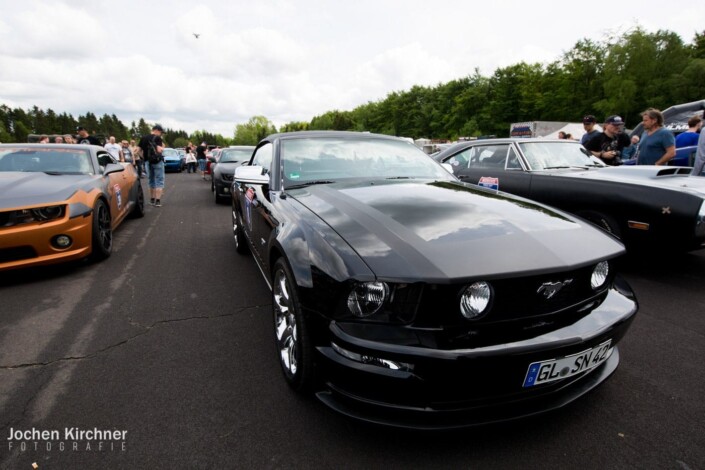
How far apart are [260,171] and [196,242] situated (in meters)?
3.01

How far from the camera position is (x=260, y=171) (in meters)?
2.92

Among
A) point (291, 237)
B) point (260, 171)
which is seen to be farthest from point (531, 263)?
point (260, 171)

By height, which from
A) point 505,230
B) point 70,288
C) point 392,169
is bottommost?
point 70,288

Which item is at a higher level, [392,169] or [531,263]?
[392,169]

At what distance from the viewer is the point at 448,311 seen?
146 centimetres

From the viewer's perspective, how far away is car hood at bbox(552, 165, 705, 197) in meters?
3.51

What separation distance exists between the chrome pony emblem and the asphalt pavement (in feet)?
1.98

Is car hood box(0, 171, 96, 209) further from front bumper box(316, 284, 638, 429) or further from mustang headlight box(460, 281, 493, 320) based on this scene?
mustang headlight box(460, 281, 493, 320)

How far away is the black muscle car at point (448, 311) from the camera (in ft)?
4.71

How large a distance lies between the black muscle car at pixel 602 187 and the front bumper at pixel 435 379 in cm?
264

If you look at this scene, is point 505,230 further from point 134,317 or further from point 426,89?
point 426,89

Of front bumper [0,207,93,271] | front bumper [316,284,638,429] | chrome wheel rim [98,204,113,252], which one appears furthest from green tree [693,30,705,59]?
front bumper [0,207,93,271]

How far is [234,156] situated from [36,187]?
6602mm

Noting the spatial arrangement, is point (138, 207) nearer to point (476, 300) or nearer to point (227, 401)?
point (227, 401)
